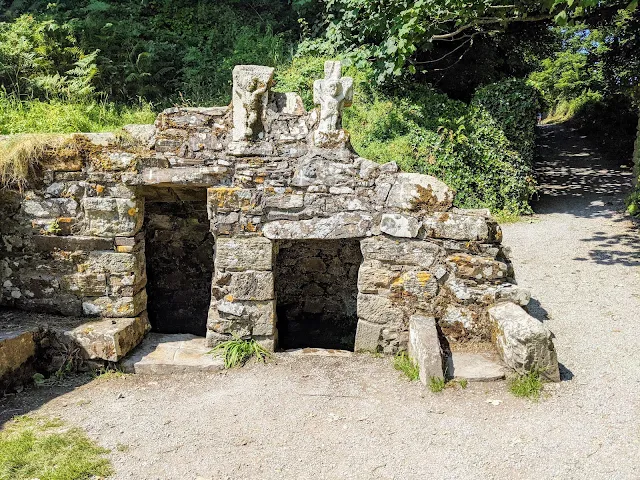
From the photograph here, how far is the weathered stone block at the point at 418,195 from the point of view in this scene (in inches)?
203

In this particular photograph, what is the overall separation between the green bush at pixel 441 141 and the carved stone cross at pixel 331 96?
5.05 metres

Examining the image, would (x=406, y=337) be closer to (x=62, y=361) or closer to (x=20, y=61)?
(x=62, y=361)

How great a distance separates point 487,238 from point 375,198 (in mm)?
1161

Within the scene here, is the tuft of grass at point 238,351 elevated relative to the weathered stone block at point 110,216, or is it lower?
lower

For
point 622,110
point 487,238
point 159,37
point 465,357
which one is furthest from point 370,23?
point 622,110

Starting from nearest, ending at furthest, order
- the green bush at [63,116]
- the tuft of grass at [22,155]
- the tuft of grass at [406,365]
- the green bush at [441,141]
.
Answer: the tuft of grass at [406,365], the tuft of grass at [22,155], the green bush at [63,116], the green bush at [441,141]

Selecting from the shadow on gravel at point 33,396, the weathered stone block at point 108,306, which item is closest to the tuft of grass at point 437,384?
the weathered stone block at point 108,306

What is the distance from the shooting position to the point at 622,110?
650 inches

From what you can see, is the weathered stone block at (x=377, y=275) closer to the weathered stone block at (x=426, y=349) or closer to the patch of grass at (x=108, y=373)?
the weathered stone block at (x=426, y=349)

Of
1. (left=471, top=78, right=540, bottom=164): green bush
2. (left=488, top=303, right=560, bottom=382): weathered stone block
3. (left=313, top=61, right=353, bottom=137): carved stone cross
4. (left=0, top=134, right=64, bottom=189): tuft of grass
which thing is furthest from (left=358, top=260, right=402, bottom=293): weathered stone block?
(left=471, top=78, right=540, bottom=164): green bush

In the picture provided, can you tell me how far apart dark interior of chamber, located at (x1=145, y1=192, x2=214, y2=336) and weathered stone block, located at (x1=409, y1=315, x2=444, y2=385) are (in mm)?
3722

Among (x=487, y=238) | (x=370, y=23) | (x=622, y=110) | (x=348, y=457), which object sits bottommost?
(x=348, y=457)

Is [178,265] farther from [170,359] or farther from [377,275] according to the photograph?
Result: [377,275]

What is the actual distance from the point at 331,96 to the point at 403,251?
1.68 metres
